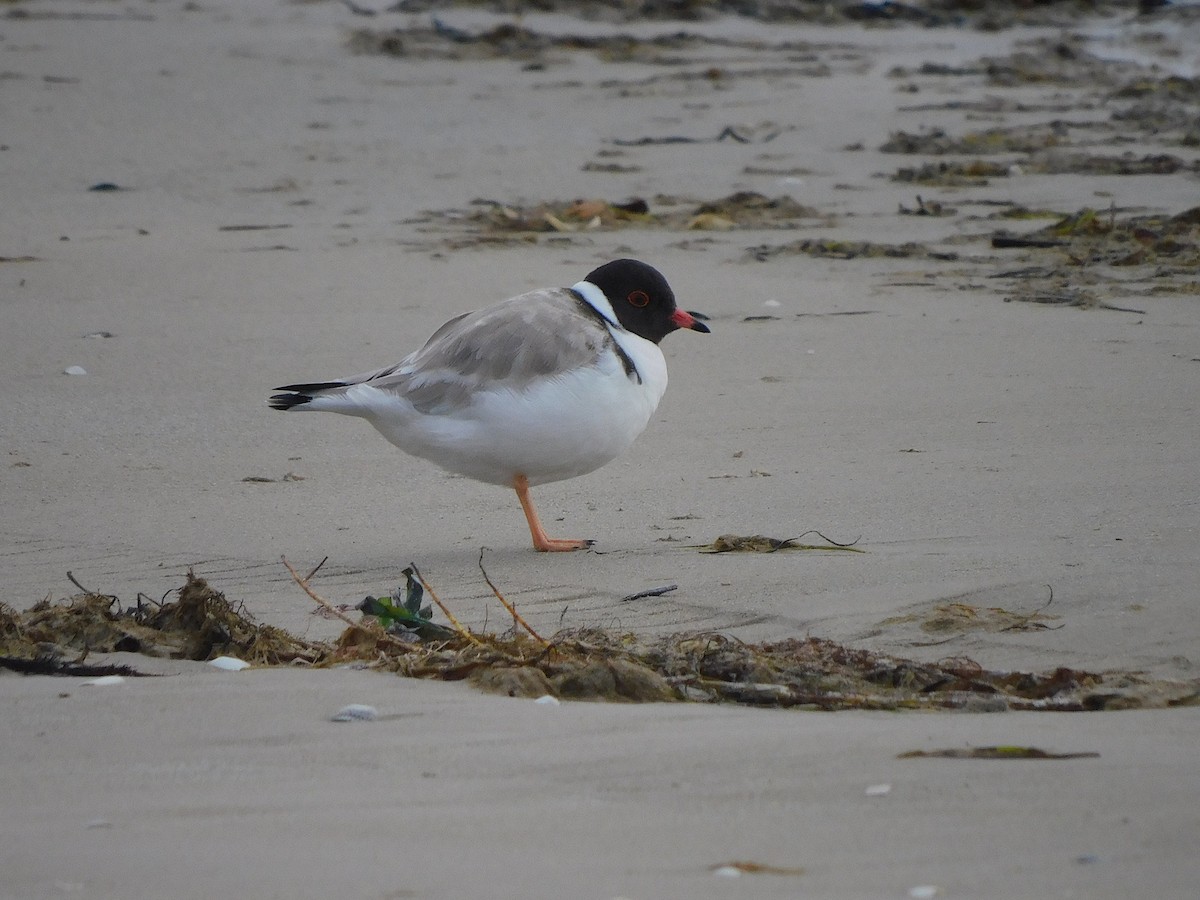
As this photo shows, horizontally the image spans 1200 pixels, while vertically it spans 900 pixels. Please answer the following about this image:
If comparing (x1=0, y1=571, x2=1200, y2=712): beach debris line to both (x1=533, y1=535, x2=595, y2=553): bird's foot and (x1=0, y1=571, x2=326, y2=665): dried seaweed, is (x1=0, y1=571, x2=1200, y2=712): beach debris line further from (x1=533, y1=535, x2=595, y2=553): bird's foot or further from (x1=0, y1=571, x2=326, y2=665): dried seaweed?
(x1=533, y1=535, x2=595, y2=553): bird's foot

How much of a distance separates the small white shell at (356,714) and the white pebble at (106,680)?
0.57 meters

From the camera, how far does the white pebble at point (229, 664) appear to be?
3.62 metres

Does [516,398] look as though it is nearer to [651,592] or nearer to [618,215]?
[651,592]

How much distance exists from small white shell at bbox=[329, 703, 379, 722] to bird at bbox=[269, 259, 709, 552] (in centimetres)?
194

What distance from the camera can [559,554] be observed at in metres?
5.02

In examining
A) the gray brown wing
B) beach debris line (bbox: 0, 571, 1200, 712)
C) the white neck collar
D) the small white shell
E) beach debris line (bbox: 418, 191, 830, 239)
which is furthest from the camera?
beach debris line (bbox: 418, 191, 830, 239)

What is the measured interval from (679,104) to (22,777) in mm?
12394

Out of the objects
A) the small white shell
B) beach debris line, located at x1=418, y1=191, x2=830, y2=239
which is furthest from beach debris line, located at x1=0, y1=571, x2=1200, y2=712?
beach debris line, located at x1=418, y1=191, x2=830, y2=239

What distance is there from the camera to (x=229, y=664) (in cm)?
365

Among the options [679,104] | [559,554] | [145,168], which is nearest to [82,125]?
[145,168]

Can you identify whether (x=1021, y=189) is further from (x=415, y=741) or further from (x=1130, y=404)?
(x=415, y=741)

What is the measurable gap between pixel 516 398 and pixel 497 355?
0.19 meters

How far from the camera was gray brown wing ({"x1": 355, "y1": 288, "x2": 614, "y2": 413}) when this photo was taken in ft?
17.6

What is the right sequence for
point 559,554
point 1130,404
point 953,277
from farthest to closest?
1. point 953,277
2. point 1130,404
3. point 559,554
